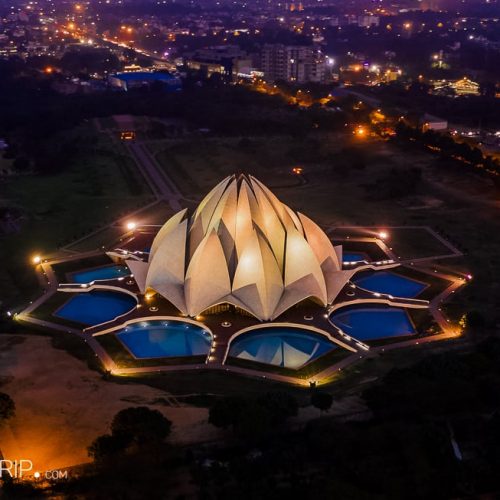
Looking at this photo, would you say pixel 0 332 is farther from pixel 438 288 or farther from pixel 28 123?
pixel 28 123

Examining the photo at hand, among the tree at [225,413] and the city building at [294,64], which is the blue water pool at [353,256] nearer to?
the tree at [225,413]

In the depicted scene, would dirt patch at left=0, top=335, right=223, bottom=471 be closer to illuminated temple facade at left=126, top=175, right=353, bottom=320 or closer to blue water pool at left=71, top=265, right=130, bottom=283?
illuminated temple facade at left=126, top=175, right=353, bottom=320

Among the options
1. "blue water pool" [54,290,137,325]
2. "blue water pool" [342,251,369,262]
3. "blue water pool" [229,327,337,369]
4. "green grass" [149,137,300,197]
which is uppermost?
"blue water pool" [229,327,337,369]

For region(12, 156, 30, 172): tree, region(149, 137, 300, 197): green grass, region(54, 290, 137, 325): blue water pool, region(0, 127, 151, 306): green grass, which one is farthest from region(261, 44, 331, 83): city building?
region(54, 290, 137, 325): blue water pool

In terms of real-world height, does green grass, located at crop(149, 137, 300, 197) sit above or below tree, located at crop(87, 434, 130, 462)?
below

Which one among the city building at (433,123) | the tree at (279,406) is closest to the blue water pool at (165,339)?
the tree at (279,406)

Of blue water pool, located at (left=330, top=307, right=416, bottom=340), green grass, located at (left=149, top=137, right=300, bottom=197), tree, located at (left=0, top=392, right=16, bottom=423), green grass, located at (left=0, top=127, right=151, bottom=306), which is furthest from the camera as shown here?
green grass, located at (left=149, top=137, right=300, bottom=197)

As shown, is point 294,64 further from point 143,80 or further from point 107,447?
point 107,447
